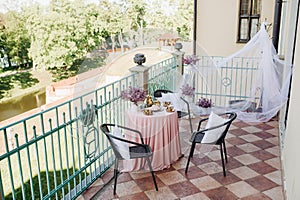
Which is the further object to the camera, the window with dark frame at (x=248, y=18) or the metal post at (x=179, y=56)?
the window with dark frame at (x=248, y=18)

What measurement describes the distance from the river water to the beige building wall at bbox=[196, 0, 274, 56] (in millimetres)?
6889

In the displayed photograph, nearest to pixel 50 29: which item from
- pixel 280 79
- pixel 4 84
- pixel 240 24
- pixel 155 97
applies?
pixel 4 84

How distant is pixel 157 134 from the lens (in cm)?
331

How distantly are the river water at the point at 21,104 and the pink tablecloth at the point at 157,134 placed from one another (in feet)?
28.1

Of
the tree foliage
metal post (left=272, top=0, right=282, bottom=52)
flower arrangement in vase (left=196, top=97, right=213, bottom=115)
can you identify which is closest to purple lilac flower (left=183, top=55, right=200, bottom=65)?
flower arrangement in vase (left=196, top=97, right=213, bottom=115)

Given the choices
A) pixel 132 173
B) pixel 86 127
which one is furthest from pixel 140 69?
pixel 132 173

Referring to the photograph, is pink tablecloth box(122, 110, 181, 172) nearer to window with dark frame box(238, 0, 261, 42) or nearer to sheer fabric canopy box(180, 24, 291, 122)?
sheer fabric canopy box(180, 24, 291, 122)

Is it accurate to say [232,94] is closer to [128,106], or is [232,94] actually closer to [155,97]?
[155,97]

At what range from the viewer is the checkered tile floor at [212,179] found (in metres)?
2.97

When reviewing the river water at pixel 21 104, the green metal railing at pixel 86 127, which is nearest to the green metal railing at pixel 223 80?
the green metal railing at pixel 86 127

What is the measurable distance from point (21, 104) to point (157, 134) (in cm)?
1045

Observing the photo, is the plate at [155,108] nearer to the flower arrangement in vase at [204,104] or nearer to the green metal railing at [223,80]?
the flower arrangement in vase at [204,104]

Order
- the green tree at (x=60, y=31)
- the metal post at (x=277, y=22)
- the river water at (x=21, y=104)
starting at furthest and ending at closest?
the green tree at (x=60, y=31) → the river water at (x=21, y=104) → the metal post at (x=277, y=22)

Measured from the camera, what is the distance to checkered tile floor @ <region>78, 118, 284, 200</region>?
9.73ft
